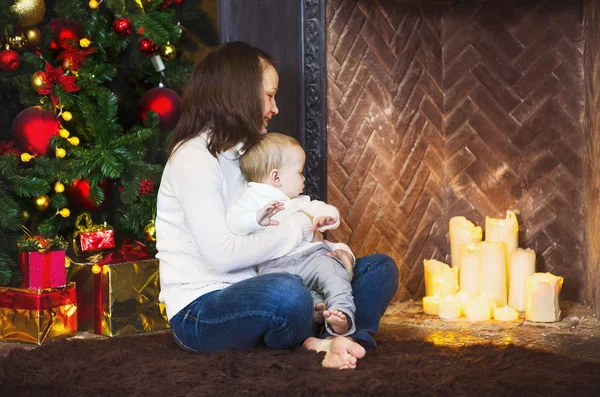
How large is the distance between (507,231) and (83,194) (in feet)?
5.06

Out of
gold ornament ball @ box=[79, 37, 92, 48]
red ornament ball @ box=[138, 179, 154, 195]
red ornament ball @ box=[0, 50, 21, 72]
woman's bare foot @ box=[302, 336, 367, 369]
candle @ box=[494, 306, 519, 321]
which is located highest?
gold ornament ball @ box=[79, 37, 92, 48]

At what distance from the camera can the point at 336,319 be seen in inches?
78.6

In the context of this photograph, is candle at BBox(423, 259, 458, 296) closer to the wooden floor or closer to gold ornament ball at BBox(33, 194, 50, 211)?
the wooden floor

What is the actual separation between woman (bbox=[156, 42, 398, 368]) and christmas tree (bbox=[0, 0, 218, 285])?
60cm

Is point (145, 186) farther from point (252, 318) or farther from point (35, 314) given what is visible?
point (252, 318)

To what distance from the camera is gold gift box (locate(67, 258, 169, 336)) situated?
2.69 m

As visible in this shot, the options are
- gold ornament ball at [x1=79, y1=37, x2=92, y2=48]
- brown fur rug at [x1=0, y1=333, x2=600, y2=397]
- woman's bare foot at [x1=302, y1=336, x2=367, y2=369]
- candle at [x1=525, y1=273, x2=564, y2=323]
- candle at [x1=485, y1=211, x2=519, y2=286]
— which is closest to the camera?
brown fur rug at [x1=0, y1=333, x2=600, y2=397]

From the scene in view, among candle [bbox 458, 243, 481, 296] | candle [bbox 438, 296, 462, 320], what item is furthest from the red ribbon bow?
candle [bbox 458, 243, 481, 296]

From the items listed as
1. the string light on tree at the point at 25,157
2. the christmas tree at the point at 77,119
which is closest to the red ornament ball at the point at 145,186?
the christmas tree at the point at 77,119

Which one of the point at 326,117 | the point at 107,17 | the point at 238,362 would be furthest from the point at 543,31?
the point at 238,362

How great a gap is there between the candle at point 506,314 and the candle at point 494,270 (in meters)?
0.10

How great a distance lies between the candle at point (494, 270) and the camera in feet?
9.88

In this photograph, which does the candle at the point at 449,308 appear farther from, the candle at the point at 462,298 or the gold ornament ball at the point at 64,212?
the gold ornament ball at the point at 64,212

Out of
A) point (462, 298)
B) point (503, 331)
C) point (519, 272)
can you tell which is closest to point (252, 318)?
point (503, 331)
